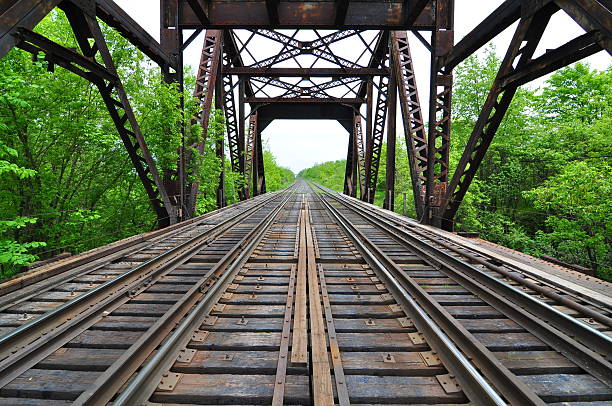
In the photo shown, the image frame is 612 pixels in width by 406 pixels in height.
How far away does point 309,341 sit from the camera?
2.62m

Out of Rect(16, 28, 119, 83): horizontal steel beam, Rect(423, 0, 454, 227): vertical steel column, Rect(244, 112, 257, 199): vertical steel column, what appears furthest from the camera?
Rect(244, 112, 257, 199): vertical steel column

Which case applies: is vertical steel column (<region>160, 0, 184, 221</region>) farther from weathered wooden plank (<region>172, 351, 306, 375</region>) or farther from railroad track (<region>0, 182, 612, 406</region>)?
weathered wooden plank (<region>172, 351, 306, 375</region>)

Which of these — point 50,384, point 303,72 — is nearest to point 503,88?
point 50,384

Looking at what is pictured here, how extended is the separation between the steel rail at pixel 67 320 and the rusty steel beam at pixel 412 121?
6608 mm

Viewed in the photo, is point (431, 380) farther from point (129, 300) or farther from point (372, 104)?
point (372, 104)

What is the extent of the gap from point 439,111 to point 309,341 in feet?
24.9

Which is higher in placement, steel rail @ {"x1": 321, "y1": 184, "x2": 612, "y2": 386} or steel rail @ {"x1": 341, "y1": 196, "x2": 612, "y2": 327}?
steel rail @ {"x1": 341, "y1": 196, "x2": 612, "y2": 327}

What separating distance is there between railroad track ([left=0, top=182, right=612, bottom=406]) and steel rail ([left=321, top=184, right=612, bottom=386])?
0.04ft

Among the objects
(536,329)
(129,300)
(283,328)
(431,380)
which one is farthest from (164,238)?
(536,329)

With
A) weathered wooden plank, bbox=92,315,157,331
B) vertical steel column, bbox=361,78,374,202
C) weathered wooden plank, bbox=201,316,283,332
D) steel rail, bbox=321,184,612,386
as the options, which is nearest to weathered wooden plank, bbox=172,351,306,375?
weathered wooden plank, bbox=201,316,283,332

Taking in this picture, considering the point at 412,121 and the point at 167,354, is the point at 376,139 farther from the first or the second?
the point at 167,354

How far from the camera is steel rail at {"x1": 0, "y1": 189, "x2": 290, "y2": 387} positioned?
7.42ft

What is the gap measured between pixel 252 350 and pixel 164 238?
4730 millimetres

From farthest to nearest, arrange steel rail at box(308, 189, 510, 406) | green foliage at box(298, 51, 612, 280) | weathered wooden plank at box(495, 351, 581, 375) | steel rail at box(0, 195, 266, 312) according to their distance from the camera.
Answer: green foliage at box(298, 51, 612, 280) < steel rail at box(0, 195, 266, 312) < weathered wooden plank at box(495, 351, 581, 375) < steel rail at box(308, 189, 510, 406)
